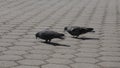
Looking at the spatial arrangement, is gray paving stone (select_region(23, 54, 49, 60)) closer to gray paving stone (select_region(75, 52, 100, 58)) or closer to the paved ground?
the paved ground

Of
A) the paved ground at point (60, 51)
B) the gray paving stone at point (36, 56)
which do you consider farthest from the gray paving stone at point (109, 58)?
the gray paving stone at point (36, 56)

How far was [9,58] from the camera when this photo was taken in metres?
5.05

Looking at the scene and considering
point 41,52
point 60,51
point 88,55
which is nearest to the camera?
point 88,55

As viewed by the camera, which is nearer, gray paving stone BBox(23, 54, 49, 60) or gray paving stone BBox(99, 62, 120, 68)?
gray paving stone BBox(99, 62, 120, 68)

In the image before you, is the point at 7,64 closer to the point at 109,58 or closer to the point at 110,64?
the point at 110,64

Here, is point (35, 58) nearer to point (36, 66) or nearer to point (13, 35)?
point (36, 66)

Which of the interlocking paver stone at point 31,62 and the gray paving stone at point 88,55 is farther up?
the gray paving stone at point 88,55

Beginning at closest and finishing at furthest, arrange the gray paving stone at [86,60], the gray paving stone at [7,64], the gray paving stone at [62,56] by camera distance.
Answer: the gray paving stone at [7,64]
the gray paving stone at [86,60]
the gray paving stone at [62,56]

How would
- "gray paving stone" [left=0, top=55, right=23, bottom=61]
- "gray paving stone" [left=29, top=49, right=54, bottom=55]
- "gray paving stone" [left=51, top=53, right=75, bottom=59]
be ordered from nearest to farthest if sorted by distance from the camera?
"gray paving stone" [left=0, top=55, right=23, bottom=61]
"gray paving stone" [left=51, top=53, right=75, bottom=59]
"gray paving stone" [left=29, top=49, right=54, bottom=55]

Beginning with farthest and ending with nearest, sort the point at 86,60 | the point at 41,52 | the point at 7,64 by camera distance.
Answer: the point at 41,52
the point at 86,60
the point at 7,64

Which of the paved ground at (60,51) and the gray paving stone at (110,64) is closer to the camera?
the gray paving stone at (110,64)

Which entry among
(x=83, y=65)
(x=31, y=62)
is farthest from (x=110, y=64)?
(x=31, y=62)

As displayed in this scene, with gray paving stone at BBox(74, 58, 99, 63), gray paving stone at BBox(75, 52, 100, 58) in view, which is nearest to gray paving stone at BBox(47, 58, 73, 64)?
gray paving stone at BBox(74, 58, 99, 63)

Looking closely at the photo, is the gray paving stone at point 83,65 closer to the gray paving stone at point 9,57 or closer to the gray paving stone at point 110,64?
the gray paving stone at point 110,64
